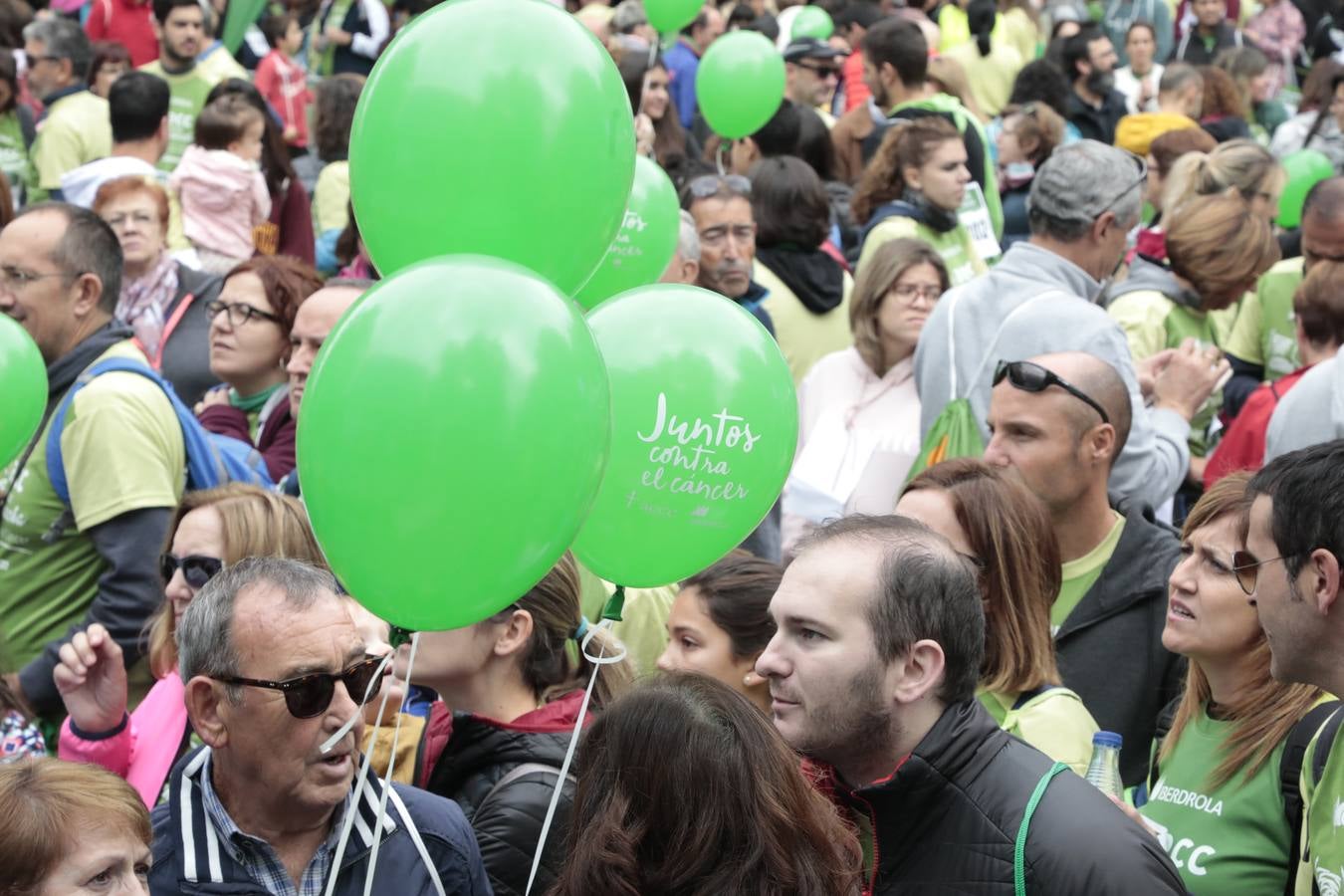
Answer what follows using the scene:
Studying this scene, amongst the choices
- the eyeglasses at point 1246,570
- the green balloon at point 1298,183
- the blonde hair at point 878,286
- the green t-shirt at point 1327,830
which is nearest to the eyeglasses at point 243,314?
the blonde hair at point 878,286

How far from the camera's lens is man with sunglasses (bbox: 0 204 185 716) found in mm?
4238

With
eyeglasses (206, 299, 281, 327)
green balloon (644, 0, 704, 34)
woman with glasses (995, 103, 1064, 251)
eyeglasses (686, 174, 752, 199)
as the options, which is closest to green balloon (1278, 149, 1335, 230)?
woman with glasses (995, 103, 1064, 251)

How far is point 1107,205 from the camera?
498 centimetres

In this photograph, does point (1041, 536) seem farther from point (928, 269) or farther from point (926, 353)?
point (928, 269)

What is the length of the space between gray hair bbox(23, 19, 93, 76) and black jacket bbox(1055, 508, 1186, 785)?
8.34m

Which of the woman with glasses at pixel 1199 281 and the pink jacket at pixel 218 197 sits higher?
the woman with glasses at pixel 1199 281

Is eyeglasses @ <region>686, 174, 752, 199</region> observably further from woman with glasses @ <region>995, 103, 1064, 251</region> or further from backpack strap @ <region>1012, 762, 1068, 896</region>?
backpack strap @ <region>1012, 762, 1068, 896</region>

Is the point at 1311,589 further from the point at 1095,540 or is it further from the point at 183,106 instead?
the point at 183,106

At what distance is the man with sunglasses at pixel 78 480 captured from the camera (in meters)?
4.24

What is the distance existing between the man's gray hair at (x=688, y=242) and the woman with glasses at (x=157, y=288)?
5.67ft

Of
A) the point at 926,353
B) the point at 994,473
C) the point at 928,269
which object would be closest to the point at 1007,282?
the point at 926,353

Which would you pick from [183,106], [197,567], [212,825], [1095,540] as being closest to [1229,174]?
[1095,540]

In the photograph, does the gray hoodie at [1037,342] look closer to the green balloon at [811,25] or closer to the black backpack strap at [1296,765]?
the black backpack strap at [1296,765]

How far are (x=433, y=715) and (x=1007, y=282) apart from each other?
93.6 inches
